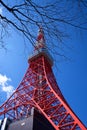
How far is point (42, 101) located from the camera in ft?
53.6

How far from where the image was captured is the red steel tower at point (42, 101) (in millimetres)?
13470

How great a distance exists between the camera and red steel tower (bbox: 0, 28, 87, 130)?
13470 millimetres

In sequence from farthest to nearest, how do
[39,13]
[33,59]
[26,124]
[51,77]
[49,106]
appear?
1. [33,59]
2. [51,77]
3. [49,106]
4. [26,124]
5. [39,13]

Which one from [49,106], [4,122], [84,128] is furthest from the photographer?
[49,106]

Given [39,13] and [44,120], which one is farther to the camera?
[44,120]

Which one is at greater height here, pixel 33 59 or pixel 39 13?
pixel 33 59

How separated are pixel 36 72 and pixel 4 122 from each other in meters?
7.17

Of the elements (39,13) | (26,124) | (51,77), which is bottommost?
(39,13)

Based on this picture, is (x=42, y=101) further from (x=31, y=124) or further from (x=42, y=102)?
(x=31, y=124)

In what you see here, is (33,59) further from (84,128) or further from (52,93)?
(84,128)

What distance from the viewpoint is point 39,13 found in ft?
8.70

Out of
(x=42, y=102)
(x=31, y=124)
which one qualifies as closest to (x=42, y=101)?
(x=42, y=102)

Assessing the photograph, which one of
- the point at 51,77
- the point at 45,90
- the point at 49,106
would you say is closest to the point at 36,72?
the point at 51,77

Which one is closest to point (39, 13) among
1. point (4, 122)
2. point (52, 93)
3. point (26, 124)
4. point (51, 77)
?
point (26, 124)
